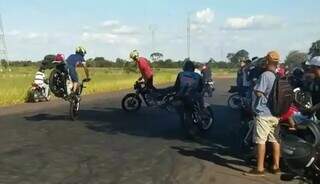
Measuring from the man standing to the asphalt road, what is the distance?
46 cm

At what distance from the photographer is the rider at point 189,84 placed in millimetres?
15898

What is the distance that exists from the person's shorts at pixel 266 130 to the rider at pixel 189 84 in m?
5.43

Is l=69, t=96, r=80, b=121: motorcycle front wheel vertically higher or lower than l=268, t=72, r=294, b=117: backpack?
lower

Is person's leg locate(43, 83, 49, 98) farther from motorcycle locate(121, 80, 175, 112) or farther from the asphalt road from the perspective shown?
the asphalt road

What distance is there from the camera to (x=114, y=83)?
44.1 meters

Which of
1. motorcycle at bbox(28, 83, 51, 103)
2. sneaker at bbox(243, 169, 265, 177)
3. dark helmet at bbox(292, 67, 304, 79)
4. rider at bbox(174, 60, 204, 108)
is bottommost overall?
motorcycle at bbox(28, 83, 51, 103)

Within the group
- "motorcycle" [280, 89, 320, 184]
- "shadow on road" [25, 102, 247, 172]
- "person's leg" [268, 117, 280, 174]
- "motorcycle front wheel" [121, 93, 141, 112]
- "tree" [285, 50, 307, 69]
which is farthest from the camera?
"motorcycle front wheel" [121, 93, 141, 112]

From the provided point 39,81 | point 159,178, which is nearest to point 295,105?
point 159,178

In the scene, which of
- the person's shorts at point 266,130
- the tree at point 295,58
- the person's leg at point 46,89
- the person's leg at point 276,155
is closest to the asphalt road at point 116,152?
the person's leg at point 276,155

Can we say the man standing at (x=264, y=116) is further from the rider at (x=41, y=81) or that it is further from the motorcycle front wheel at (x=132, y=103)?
the rider at (x=41, y=81)

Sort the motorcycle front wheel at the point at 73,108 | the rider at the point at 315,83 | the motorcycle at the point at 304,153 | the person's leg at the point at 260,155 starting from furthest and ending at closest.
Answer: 1. the motorcycle front wheel at the point at 73,108
2. the person's leg at the point at 260,155
3. the rider at the point at 315,83
4. the motorcycle at the point at 304,153

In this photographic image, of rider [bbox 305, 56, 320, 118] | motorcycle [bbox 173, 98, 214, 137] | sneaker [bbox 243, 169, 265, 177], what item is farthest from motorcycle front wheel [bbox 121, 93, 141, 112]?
rider [bbox 305, 56, 320, 118]

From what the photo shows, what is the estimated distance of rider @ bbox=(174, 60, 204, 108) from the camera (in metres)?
15.9

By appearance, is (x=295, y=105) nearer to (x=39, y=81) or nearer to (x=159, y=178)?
(x=159, y=178)
